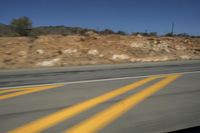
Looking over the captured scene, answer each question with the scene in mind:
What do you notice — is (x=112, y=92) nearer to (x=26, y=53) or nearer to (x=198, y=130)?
(x=198, y=130)

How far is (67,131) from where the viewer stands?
12.6 ft

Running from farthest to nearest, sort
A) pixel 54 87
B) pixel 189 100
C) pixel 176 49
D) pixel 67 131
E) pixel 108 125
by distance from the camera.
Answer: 1. pixel 176 49
2. pixel 54 87
3. pixel 189 100
4. pixel 108 125
5. pixel 67 131

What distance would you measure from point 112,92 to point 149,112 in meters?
2.01

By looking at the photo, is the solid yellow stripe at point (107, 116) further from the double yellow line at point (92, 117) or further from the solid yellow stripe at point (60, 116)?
the solid yellow stripe at point (60, 116)

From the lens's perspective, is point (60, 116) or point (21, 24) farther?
point (21, 24)

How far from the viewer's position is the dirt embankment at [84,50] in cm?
1705

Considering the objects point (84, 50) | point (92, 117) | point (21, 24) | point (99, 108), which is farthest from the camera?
point (21, 24)

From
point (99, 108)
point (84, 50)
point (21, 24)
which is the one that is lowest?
point (84, 50)

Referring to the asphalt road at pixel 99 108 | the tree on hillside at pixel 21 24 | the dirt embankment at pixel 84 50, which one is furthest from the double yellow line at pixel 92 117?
the tree on hillside at pixel 21 24

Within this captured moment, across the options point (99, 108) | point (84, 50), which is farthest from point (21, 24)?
point (99, 108)

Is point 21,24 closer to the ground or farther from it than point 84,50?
farther from it

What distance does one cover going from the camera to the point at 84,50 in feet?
68.4

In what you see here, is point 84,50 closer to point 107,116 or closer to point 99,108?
point 99,108

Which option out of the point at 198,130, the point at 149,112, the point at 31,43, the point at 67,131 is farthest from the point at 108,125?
the point at 31,43
